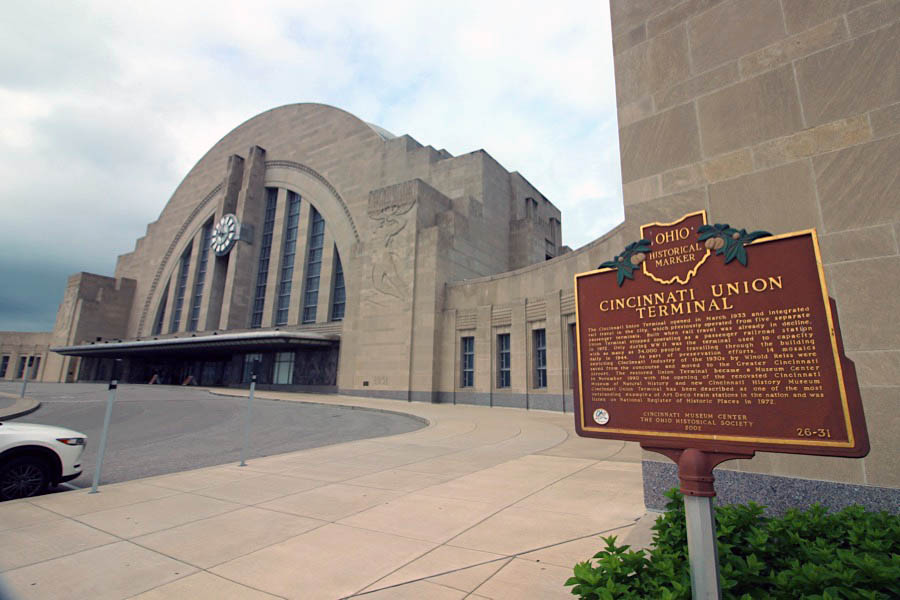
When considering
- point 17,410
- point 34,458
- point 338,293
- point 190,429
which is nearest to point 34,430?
point 34,458

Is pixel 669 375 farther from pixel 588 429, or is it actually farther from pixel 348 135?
pixel 348 135

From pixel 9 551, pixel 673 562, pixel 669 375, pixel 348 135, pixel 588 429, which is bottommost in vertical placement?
pixel 9 551

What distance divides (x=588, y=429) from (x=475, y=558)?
5.54 feet

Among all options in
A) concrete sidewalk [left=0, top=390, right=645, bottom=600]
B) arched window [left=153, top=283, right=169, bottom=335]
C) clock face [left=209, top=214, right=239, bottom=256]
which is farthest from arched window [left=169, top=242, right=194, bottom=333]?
concrete sidewalk [left=0, top=390, right=645, bottom=600]

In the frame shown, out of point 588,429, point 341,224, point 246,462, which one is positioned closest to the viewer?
point 588,429

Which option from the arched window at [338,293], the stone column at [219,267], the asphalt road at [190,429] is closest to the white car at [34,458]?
the asphalt road at [190,429]

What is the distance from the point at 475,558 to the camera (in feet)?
13.6

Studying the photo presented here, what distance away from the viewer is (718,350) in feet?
10.5

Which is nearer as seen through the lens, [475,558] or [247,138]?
[475,558]

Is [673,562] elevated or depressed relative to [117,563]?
elevated

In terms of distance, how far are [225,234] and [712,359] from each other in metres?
51.4

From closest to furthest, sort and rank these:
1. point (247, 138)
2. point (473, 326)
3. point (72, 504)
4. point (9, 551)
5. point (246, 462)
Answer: point (9, 551) < point (72, 504) < point (246, 462) < point (473, 326) < point (247, 138)

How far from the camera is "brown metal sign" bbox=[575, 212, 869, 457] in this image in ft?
9.34

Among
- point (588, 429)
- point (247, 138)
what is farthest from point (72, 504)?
point (247, 138)
